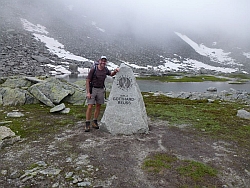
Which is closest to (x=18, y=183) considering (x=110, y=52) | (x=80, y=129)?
(x=80, y=129)

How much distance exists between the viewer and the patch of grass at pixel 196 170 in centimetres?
721

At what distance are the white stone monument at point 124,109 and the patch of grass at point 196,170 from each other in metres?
3.79

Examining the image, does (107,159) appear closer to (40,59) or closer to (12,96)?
(12,96)

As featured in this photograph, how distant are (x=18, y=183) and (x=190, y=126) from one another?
9705 mm

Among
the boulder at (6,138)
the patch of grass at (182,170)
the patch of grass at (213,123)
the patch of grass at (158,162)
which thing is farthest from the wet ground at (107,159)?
the patch of grass at (213,123)

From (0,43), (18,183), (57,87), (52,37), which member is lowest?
(18,183)

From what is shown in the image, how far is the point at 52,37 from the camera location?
4564 inches

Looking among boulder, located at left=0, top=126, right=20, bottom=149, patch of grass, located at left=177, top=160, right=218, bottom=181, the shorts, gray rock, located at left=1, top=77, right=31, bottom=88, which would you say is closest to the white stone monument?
the shorts

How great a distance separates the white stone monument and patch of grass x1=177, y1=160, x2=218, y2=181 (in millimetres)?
3795

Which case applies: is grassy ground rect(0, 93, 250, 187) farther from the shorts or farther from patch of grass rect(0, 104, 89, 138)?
the shorts

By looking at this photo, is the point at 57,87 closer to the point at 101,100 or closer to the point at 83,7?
the point at 101,100

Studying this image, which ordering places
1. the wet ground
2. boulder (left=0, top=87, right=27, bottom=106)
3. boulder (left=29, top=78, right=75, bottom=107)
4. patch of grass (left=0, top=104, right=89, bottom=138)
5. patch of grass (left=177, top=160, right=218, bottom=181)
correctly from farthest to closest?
boulder (left=29, top=78, right=75, bottom=107)
boulder (left=0, top=87, right=27, bottom=106)
patch of grass (left=0, top=104, right=89, bottom=138)
patch of grass (left=177, top=160, right=218, bottom=181)
the wet ground

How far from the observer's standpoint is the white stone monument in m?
11.4

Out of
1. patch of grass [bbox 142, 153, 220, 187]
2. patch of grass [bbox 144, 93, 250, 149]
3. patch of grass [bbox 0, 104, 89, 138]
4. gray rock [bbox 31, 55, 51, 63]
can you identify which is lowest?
patch of grass [bbox 0, 104, 89, 138]
